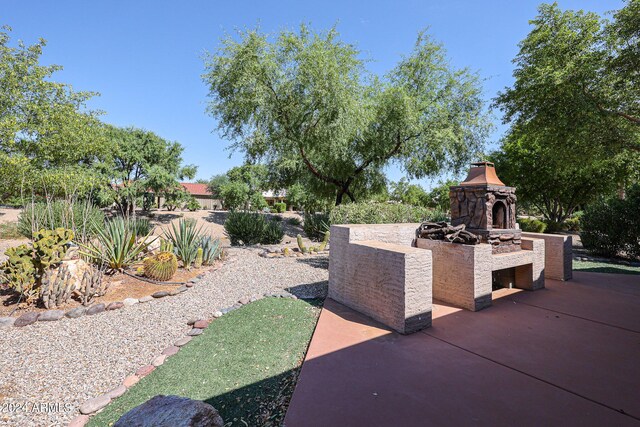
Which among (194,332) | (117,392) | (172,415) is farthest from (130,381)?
(172,415)

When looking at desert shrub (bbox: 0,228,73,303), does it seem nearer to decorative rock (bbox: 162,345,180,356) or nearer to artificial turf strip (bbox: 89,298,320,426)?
decorative rock (bbox: 162,345,180,356)

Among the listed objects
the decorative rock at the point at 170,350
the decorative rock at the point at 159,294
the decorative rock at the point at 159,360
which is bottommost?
the decorative rock at the point at 159,360

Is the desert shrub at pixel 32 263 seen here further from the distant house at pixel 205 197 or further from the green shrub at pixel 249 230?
the distant house at pixel 205 197

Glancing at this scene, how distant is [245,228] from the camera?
11.3 meters

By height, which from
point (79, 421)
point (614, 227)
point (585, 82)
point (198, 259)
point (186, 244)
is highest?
point (585, 82)

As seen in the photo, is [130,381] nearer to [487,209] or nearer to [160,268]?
[160,268]

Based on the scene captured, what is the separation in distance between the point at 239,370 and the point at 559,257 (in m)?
6.51

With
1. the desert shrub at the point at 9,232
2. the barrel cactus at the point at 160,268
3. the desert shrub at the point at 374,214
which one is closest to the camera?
the barrel cactus at the point at 160,268

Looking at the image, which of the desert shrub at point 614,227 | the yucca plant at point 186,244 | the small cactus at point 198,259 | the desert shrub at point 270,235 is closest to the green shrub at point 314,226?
the desert shrub at point 270,235

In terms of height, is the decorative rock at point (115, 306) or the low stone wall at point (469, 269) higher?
the low stone wall at point (469, 269)

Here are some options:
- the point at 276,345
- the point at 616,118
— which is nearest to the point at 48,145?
the point at 276,345

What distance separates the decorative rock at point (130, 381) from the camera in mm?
2996

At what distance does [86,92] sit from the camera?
52.9 feet

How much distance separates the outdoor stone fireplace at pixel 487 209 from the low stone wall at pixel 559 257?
1288 millimetres
